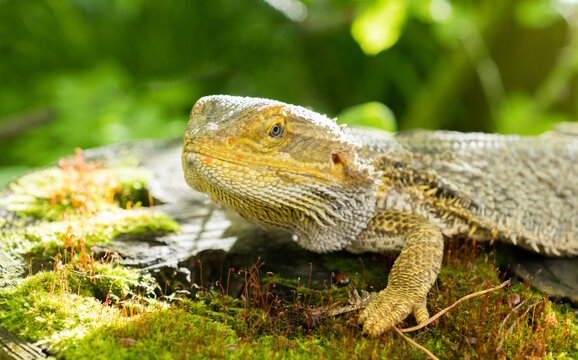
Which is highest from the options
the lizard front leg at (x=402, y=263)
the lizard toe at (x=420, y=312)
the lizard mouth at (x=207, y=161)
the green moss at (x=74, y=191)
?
the lizard mouth at (x=207, y=161)

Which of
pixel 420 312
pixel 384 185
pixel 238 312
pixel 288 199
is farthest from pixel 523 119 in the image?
pixel 238 312

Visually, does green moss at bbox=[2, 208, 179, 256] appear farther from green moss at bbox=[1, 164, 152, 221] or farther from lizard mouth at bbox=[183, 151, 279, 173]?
lizard mouth at bbox=[183, 151, 279, 173]

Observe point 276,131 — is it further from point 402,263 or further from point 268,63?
point 268,63

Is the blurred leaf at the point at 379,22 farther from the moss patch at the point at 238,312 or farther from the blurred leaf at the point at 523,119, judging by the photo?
the moss patch at the point at 238,312

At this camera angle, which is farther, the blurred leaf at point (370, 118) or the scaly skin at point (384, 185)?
the blurred leaf at point (370, 118)

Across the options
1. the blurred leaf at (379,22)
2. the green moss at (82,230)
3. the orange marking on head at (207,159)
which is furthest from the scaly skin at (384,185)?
the blurred leaf at (379,22)

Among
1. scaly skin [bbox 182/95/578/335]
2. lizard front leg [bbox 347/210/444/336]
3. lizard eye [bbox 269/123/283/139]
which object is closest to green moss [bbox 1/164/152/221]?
scaly skin [bbox 182/95/578/335]

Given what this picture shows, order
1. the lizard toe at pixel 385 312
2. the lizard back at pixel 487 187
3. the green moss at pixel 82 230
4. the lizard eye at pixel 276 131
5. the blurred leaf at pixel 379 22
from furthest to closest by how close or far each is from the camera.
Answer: the blurred leaf at pixel 379 22 → the lizard back at pixel 487 187 → the green moss at pixel 82 230 → the lizard eye at pixel 276 131 → the lizard toe at pixel 385 312

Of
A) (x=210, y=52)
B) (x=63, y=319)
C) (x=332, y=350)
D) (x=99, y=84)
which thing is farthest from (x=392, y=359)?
(x=210, y=52)
